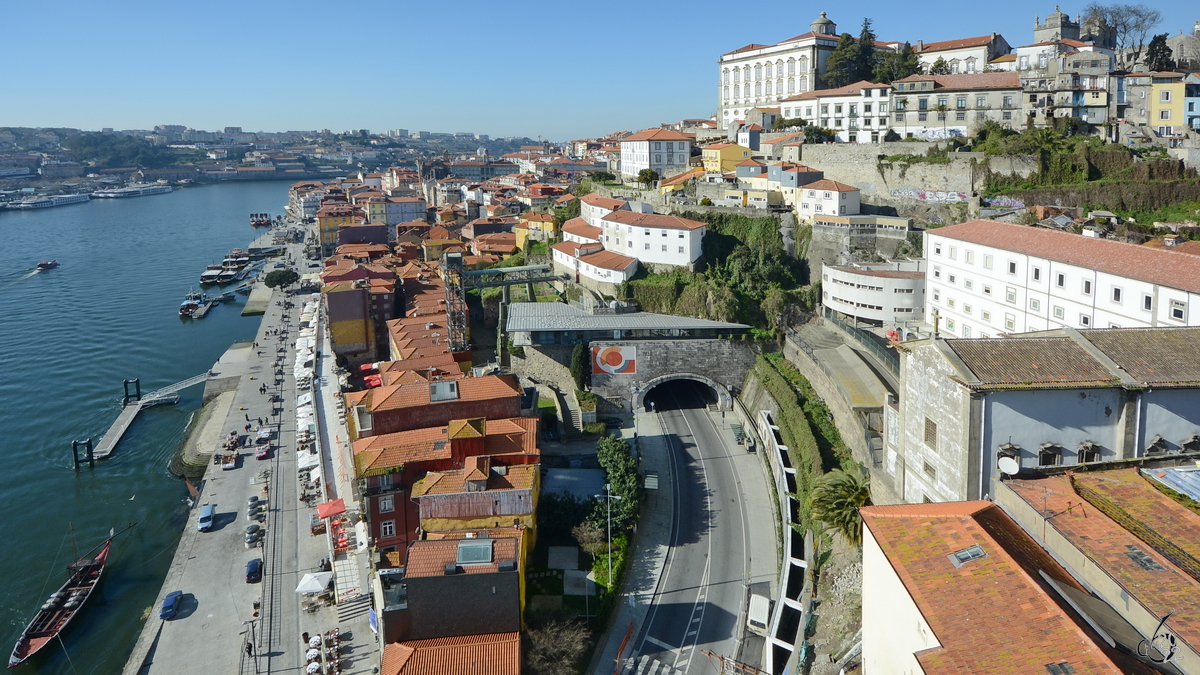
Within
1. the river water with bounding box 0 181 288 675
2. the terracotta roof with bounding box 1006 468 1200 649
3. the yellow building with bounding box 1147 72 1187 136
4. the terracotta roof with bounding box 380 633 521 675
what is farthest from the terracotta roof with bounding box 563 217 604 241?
the terracotta roof with bounding box 1006 468 1200 649

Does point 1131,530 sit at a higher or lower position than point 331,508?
higher

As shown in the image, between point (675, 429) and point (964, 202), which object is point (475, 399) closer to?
point (675, 429)

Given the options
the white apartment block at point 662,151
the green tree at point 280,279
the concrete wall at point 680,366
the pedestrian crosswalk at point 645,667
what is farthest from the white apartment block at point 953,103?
the green tree at point 280,279

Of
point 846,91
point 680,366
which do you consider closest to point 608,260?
point 680,366

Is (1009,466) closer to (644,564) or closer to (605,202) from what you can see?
(644,564)

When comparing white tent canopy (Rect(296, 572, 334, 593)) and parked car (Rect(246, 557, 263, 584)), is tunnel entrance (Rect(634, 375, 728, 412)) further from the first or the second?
parked car (Rect(246, 557, 263, 584))

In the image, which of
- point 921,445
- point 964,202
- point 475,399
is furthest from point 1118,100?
point 475,399
